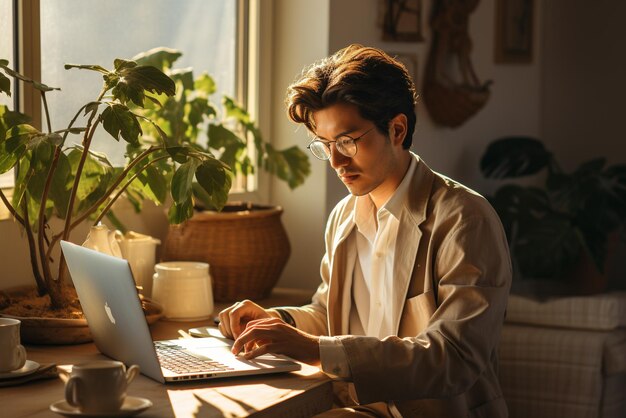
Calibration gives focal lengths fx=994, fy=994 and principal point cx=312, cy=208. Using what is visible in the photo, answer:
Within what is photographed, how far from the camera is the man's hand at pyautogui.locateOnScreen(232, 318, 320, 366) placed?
181 cm

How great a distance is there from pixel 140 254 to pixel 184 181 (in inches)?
26.1

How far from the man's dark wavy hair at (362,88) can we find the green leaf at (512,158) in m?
2.05

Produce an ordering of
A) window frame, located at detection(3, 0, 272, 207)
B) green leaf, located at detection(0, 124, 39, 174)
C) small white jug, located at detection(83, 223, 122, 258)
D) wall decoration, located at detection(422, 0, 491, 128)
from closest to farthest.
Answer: green leaf, located at detection(0, 124, 39, 174) → small white jug, located at detection(83, 223, 122, 258) → window frame, located at detection(3, 0, 272, 207) → wall decoration, located at detection(422, 0, 491, 128)

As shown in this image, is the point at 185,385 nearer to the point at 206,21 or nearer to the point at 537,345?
the point at 206,21

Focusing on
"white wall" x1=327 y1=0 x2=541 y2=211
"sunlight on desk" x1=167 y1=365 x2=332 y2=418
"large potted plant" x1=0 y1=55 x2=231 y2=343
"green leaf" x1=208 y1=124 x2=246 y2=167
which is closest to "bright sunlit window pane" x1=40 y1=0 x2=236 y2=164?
"green leaf" x1=208 y1=124 x2=246 y2=167

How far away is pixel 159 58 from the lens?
2.63 metres

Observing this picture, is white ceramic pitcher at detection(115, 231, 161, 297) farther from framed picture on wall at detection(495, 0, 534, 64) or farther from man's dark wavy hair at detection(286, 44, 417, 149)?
framed picture on wall at detection(495, 0, 534, 64)

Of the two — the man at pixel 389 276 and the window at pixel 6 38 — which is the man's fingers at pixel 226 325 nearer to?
the man at pixel 389 276

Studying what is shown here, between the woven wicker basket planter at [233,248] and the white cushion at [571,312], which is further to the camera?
the white cushion at [571,312]

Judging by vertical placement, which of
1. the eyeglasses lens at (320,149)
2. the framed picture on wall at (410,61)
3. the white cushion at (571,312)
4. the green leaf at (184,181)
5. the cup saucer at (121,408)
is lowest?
the white cushion at (571,312)

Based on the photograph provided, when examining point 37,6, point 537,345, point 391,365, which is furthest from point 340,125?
point 537,345

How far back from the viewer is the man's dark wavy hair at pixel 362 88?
2.07 m

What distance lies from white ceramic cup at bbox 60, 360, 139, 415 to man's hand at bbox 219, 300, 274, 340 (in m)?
0.62

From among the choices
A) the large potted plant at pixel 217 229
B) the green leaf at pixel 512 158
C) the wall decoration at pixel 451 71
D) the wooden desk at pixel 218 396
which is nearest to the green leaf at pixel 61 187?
the wooden desk at pixel 218 396
